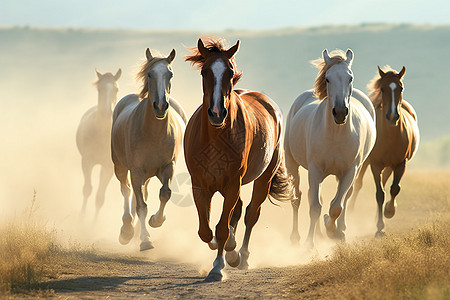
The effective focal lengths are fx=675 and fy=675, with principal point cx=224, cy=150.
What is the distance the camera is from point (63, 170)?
801 inches

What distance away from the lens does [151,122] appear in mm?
9641

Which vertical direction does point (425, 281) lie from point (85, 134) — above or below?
below

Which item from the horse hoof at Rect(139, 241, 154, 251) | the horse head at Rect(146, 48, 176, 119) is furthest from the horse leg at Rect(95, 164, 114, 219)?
the horse head at Rect(146, 48, 176, 119)

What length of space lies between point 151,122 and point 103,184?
466cm

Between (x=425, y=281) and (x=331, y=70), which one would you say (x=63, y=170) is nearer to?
(x=331, y=70)

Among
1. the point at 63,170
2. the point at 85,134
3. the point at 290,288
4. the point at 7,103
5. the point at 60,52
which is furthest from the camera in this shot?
the point at 60,52

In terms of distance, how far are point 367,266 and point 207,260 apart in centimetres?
295

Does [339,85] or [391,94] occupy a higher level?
[391,94]

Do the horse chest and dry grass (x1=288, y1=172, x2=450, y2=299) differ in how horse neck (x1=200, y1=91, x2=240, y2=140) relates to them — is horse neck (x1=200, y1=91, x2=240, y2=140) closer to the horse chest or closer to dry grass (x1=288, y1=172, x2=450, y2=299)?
the horse chest

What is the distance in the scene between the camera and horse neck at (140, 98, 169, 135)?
9617 millimetres

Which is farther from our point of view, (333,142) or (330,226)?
(330,226)

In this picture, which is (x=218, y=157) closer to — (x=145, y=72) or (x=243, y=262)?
(x=243, y=262)

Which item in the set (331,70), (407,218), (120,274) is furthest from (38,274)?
(407,218)

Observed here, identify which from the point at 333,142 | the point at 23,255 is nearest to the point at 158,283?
the point at 23,255
